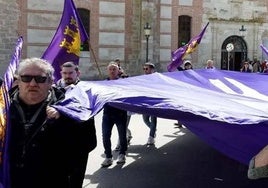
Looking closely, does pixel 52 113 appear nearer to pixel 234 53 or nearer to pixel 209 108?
pixel 209 108

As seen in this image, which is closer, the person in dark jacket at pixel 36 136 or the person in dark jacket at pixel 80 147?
the person in dark jacket at pixel 36 136

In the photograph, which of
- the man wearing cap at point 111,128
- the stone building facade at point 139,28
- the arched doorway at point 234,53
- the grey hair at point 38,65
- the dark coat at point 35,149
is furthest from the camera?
the arched doorway at point 234,53

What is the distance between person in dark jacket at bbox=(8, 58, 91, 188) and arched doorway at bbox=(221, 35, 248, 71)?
26271 millimetres

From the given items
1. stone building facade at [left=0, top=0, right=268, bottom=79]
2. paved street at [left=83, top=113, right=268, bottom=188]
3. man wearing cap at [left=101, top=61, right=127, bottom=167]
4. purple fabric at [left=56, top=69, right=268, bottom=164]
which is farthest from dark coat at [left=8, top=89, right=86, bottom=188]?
stone building facade at [left=0, top=0, right=268, bottom=79]

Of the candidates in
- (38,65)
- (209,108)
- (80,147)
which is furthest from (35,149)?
(209,108)

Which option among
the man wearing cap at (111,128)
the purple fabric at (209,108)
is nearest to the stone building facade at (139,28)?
the man wearing cap at (111,128)

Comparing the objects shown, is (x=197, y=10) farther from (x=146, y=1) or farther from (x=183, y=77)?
(x=183, y=77)

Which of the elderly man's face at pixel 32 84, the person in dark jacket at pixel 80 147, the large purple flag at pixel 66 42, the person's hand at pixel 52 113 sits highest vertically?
the large purple flag at pixel 66 42

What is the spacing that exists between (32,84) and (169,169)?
444 cm

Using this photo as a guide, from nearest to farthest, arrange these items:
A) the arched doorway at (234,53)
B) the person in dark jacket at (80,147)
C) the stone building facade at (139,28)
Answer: the person in dark jacket at (80,147) < the stone building facade at (139,28) < the arched doorway at (234,53)

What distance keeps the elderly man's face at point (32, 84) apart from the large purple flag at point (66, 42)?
4291 mm

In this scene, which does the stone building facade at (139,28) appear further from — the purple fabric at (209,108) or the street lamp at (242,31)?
the purple fabric at (209,108)

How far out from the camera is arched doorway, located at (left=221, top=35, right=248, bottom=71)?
28.9m

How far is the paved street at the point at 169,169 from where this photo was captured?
6.54 metres
